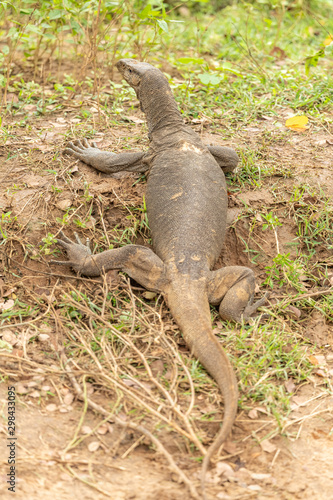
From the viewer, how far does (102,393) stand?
336cm

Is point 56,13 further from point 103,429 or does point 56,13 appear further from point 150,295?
point 103,429

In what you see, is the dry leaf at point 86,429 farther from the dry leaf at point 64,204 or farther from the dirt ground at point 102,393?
the dry leaf at point 64,204

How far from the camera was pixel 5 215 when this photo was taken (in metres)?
4.38

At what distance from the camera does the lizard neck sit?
5000 millimetres

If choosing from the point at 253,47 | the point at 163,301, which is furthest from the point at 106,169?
the point at 253,47

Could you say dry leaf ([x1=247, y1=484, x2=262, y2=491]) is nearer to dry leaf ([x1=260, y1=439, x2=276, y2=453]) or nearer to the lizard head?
dry leaf ([x1=260, y1=439, x2=276, y2=453])

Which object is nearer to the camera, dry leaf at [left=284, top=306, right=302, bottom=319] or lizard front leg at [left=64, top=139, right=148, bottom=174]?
dry leaf at [left=284, top=306, right=302, bottom=319]

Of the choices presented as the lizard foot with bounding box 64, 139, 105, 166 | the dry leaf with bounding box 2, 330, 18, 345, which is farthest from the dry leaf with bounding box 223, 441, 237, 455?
the lizard foot with bounding box 64, 139, 105, 166

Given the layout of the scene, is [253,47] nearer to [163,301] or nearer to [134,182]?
[134,182]

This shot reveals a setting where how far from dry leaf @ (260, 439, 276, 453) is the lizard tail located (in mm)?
228

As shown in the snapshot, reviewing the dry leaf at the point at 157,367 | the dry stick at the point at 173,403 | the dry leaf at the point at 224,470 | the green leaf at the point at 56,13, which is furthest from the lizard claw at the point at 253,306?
the green leaf at the point at 56,13

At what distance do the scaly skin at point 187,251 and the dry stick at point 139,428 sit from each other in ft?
2.09

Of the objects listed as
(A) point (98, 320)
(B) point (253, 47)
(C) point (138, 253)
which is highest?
(B) point (253, 47)

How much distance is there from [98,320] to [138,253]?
64cm
